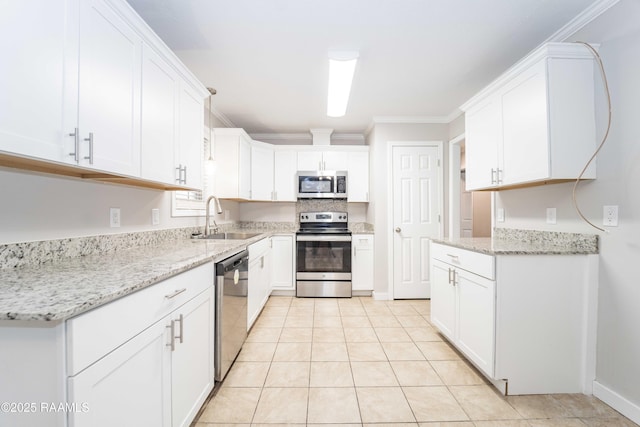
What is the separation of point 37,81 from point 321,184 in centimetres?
314

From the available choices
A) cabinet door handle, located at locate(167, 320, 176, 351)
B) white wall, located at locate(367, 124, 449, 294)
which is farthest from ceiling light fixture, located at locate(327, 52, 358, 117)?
cabinet door handle, located at locate(167, 320, 176, 351)

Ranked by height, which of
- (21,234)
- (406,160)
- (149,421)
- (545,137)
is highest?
(406,160)

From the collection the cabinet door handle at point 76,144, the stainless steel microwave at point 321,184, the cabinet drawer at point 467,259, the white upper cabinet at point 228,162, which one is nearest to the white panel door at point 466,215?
the stainless steel microwave at point 321,184

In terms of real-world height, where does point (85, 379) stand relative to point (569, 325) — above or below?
above

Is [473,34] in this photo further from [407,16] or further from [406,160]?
[406,160]

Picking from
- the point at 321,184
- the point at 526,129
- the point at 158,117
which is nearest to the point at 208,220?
the point at 158,117

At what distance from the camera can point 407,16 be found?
1.76 metres

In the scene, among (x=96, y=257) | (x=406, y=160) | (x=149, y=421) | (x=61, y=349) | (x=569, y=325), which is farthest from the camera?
(x=406, y=160)

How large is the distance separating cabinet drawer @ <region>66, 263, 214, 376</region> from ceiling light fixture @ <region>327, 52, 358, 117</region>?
1.88 m

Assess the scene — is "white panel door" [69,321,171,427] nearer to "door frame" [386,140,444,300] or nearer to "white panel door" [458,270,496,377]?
"white panel door" [458,270,496,377]

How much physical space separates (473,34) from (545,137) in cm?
90

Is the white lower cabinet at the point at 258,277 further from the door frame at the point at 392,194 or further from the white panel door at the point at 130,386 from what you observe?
the door frame at the point at 392,194

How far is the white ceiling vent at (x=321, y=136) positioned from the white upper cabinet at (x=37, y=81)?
10.4 feet

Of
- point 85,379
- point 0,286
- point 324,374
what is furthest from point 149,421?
point 324,374
